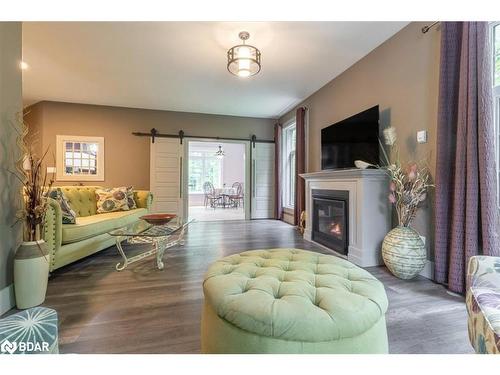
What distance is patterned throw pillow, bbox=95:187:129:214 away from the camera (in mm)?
3722

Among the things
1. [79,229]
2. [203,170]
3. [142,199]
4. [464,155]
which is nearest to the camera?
[464,155]

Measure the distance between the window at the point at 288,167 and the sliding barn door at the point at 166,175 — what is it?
2489 millimetres

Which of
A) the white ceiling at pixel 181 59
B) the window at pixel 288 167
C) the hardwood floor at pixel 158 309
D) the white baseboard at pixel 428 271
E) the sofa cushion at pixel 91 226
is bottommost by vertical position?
the hardwood floor at pixel 158 309

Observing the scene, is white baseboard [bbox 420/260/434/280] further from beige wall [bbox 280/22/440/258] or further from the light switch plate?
the light switch plate

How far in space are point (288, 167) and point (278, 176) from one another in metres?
0.34

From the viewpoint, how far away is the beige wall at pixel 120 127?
196 inches

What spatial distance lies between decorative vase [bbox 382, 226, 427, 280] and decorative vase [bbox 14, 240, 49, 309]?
292 centimetres

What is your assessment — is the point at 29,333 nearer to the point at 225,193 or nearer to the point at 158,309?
the point at 158,309

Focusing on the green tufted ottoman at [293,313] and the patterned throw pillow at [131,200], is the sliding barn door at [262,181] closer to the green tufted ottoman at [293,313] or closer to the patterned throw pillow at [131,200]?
the patterned throw pillow at [131,200]

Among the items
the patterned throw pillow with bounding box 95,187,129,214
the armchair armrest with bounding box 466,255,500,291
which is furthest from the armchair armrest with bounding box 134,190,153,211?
the armchair armrest with bounding box 466,255,500,291

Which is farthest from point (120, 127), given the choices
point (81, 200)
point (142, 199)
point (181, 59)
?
point (181, 59)

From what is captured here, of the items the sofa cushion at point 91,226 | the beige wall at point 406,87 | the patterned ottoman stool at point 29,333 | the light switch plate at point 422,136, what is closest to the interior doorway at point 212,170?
the sofa cushion at point 91,226

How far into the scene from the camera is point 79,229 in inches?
99.7

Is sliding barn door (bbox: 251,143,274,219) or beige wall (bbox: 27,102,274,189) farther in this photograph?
sliding barn door (bbox: 251,143,274,219)
